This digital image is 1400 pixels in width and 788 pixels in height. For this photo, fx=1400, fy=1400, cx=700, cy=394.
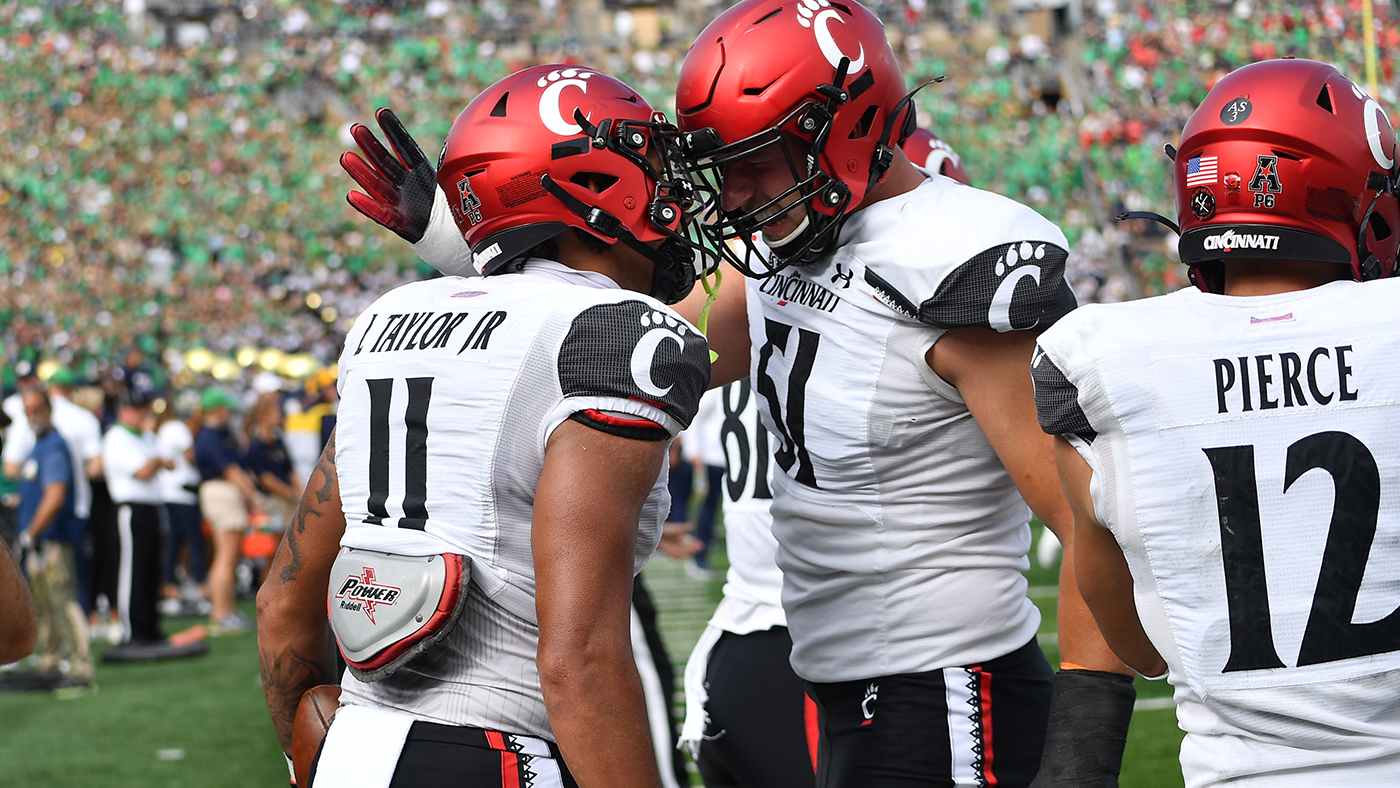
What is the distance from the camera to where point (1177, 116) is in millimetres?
22578

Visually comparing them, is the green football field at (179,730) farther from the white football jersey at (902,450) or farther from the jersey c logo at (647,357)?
the jersey c logo at (647,357)

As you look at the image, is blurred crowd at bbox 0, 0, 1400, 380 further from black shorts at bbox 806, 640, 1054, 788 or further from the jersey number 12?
the jersey number 12

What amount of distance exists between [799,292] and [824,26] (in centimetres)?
47

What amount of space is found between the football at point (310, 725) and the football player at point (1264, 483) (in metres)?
1.18

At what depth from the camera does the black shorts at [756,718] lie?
3127 mm

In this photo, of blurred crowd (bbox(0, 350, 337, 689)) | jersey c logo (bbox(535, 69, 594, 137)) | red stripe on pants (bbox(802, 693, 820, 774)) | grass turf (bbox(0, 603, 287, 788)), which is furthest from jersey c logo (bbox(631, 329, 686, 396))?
blurred crowd (bbox(0, 350, 337, 689))

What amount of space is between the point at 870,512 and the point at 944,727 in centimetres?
38

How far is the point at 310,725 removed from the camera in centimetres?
216

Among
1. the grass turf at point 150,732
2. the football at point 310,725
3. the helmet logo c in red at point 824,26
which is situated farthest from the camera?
the grass turf at point 150,732

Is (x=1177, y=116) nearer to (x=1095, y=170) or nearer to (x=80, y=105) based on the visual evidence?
(x=1095, y=170)

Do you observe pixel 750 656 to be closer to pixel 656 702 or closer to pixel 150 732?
pixel 656 702

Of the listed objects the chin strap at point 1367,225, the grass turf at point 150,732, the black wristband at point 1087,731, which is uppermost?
the chin strap at point 1367,225

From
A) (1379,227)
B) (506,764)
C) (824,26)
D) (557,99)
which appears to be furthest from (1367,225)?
(506,764)

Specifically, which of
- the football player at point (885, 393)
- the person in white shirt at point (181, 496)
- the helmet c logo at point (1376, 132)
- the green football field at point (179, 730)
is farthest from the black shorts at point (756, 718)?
the person in white shirt at point (181, 496)
